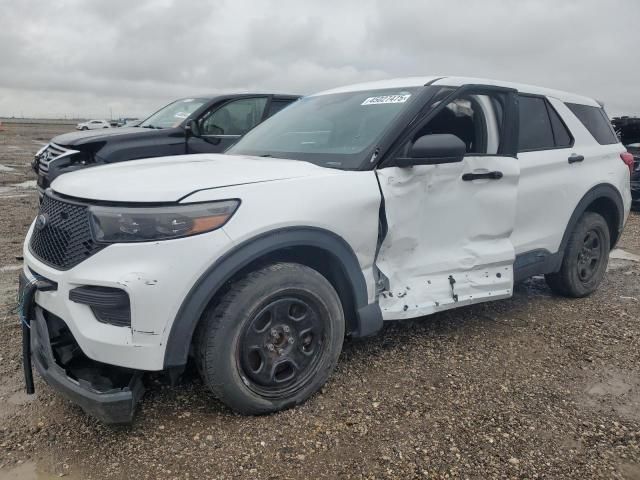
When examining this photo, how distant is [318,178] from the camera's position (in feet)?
9.38

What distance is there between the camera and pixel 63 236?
2580mm

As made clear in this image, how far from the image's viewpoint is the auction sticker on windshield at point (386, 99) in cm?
345

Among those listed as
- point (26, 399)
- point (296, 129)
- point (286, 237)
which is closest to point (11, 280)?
point (26, 399)

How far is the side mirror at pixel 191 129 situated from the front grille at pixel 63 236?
13.8ft

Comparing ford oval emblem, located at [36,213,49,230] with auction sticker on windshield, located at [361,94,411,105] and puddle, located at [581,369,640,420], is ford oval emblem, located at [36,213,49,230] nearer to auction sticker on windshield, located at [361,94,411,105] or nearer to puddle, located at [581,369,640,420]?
auction sticker on windshield, located at [361,94,411,105]

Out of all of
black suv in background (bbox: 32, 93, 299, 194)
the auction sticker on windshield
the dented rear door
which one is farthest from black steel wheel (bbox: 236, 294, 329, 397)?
black suv in background (bbox: 32, 93, 299, 194)

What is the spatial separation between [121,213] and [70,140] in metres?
4.63

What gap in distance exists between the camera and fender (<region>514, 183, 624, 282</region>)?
158 inches

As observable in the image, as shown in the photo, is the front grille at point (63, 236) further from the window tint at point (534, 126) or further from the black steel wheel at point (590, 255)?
the black steel wheel at point (590, 255)

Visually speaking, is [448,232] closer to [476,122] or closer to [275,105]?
[476,122]

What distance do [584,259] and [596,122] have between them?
122 centimetres

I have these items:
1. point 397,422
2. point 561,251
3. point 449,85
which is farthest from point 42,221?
point 561,251

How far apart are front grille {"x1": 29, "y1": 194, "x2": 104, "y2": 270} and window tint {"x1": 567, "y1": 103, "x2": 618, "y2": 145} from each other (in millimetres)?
3934

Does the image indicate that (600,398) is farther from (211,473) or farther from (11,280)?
(11,280)
